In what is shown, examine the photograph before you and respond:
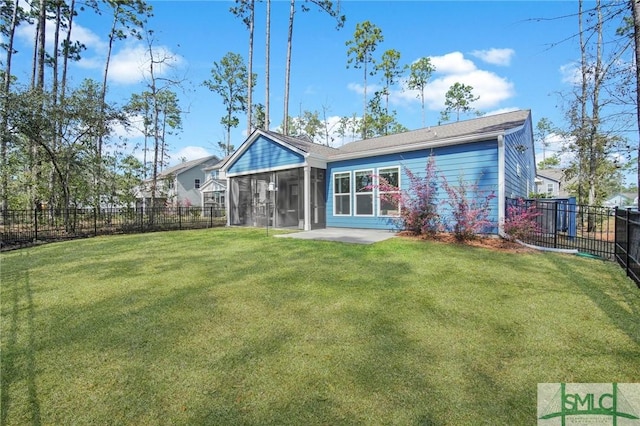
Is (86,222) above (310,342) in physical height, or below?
above

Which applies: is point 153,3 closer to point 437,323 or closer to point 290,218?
point 290,218

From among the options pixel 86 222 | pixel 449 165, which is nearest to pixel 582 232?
pixel 449 165

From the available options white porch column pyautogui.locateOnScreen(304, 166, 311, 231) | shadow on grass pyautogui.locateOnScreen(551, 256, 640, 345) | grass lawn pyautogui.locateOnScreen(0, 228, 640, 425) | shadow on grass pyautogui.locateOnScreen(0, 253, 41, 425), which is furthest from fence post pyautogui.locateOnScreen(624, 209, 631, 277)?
white porch column pyautogui.locateOnScreen(304, 166, 311, 231)

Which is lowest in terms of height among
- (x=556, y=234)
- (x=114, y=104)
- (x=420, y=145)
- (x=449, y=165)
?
(x=556, y=234)

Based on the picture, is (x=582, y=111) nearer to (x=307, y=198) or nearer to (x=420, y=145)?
(x=420, y=145)

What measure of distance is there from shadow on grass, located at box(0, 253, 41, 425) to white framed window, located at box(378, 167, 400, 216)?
829cm

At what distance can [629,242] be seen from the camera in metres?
4.64

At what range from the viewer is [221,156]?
33.9 meters

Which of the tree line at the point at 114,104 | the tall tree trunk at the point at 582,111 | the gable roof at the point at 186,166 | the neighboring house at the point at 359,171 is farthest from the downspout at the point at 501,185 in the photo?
the gable roof at the point at 186,166

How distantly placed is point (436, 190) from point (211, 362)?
310 inches

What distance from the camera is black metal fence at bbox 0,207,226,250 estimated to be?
8.90 m

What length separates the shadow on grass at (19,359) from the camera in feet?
6.21

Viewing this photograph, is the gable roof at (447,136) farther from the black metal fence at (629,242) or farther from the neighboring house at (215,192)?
the neighboring house at (215,192)

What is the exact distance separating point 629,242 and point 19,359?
786cm
